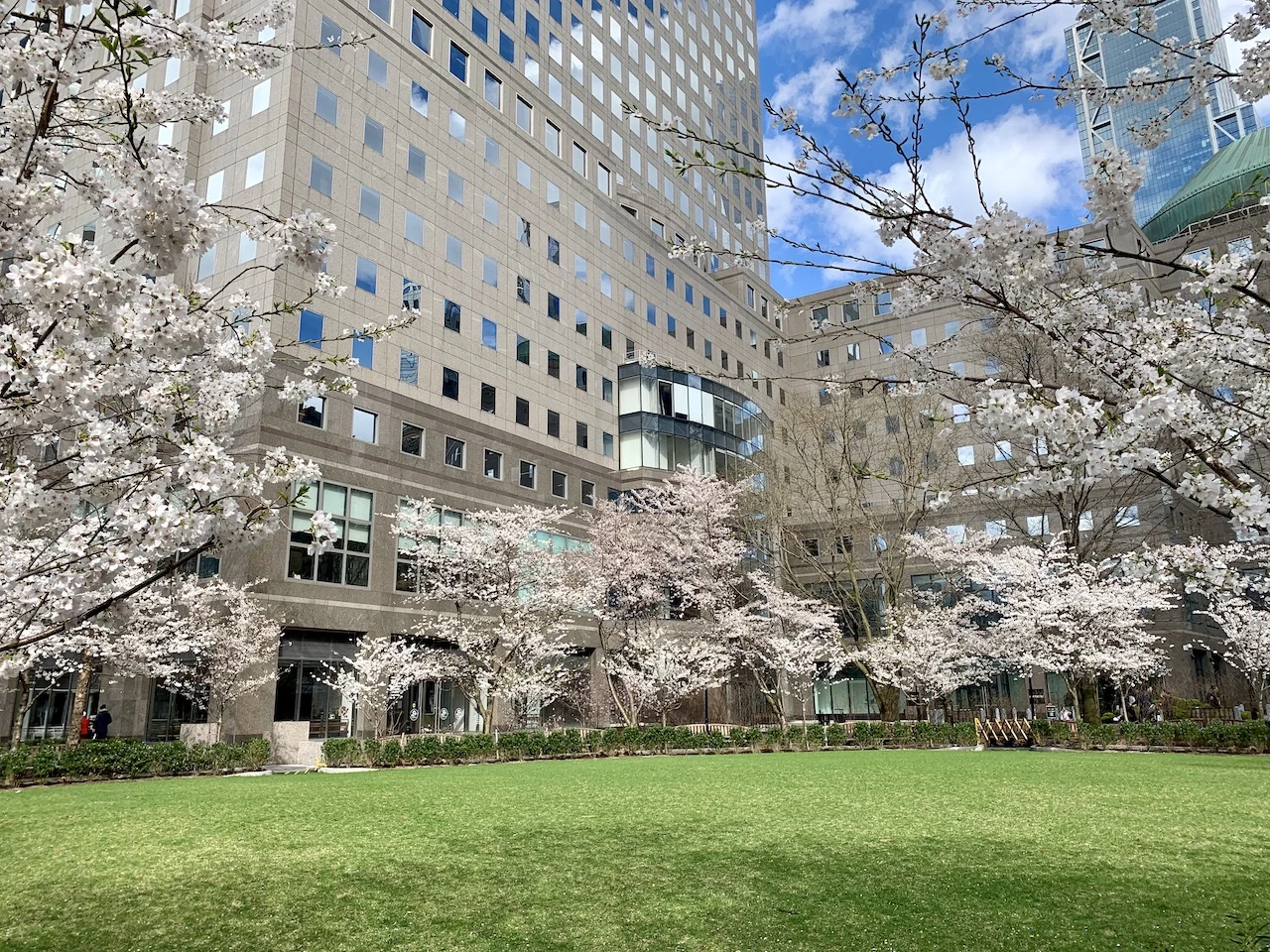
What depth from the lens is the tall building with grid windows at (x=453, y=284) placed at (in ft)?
120

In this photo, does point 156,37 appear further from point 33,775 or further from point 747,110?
A: point 747,110

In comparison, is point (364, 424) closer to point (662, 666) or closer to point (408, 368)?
point (408, 368)

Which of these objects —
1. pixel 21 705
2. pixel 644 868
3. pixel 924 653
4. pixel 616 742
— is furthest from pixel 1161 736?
pixel 21 705

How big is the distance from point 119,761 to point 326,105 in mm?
29610

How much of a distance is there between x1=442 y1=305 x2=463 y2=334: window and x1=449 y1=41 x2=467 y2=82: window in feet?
43.7

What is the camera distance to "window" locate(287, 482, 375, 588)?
116 ft

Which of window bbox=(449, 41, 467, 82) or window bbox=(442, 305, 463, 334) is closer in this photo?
window bbox=(442, 305, 463, 334)

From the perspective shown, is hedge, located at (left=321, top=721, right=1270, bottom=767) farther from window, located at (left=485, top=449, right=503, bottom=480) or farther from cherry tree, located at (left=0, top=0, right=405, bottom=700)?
cherry tree, located at (left=0, top=0, right=405, bottom=700)

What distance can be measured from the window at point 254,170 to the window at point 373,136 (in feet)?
17.0

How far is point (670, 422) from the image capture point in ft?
178

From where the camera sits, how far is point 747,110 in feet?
275

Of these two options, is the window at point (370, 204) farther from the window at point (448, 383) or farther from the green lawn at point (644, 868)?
the green lawn at point (644, 868)

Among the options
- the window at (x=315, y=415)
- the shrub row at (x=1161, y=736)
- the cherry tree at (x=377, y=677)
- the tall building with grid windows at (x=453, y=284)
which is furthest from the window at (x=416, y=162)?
the shrub row at (x=1161, y=736)

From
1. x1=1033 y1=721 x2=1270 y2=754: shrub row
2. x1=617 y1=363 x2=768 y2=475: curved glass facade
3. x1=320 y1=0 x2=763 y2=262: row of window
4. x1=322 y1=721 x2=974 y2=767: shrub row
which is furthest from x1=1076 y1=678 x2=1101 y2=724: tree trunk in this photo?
x1=320 y1=0 x2=763 y2=262: row of window
